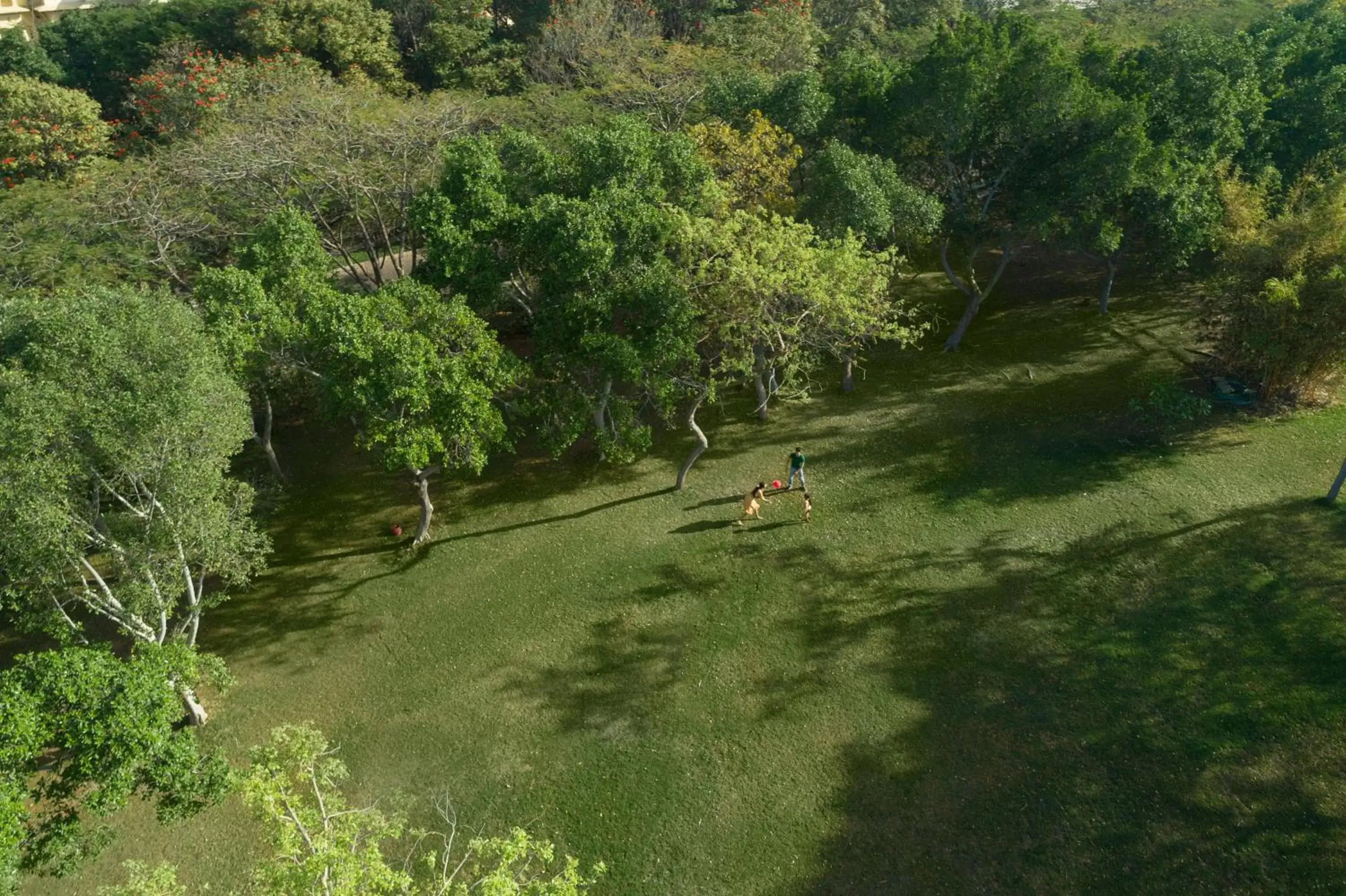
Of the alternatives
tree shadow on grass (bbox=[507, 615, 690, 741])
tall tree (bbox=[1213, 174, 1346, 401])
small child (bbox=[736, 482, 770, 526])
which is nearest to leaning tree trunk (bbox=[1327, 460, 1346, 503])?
tall tree (bbox=[1213, 174, 1346, 401])

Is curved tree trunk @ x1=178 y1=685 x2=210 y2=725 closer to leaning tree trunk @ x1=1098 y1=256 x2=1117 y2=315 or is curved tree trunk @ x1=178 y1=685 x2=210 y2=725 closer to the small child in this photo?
the small child

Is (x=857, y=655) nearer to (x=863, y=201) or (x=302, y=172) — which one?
(x=863, y=201)

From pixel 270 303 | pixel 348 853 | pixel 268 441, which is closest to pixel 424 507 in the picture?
pixel 268 441

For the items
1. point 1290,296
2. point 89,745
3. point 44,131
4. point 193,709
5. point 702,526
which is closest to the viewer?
point 89,745

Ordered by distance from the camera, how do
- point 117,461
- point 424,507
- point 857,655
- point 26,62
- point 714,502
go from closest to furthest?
point 117,461 → point 857,655 → point 424,507 → point 714,502 → point 26,62

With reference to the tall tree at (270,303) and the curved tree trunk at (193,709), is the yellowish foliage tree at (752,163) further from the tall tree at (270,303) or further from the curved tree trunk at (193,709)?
the curved tree trunk at (193,709)

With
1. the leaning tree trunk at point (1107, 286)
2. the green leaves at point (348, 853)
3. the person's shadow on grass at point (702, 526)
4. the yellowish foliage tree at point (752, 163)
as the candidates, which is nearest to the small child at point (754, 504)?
the person's shadow on grass at point (702, 526)
